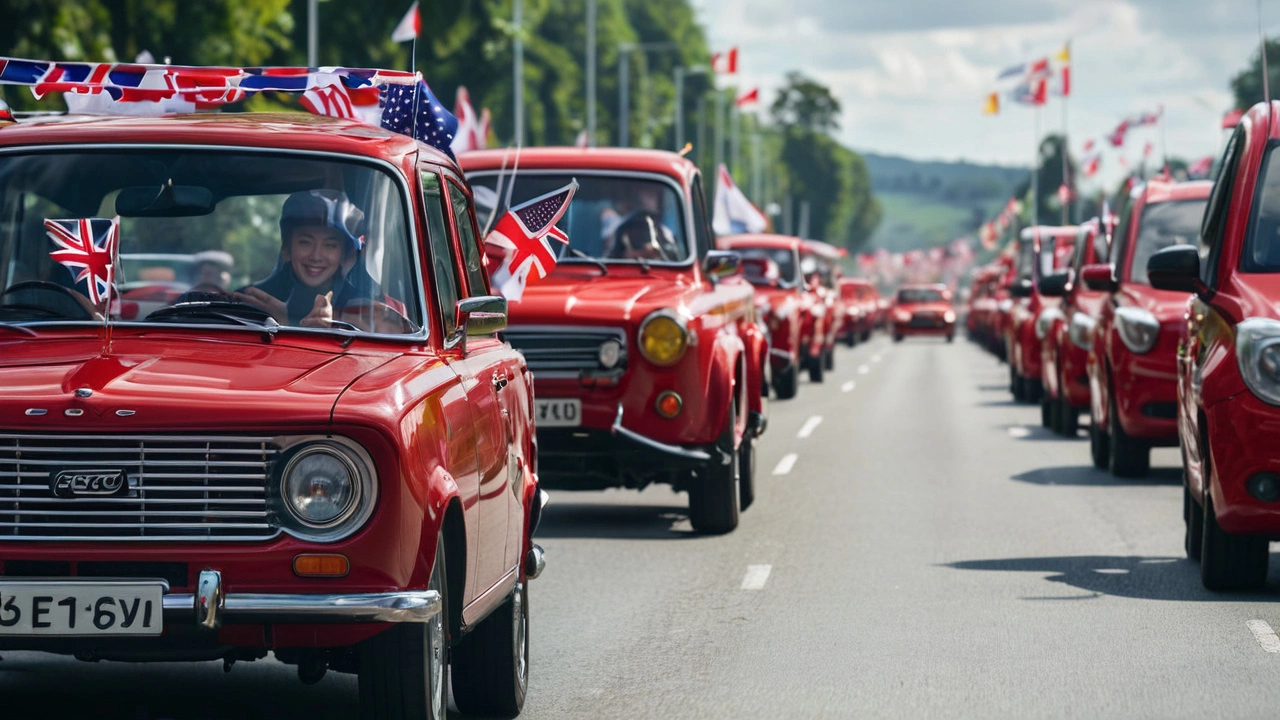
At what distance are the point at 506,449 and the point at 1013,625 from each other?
9.53 feet

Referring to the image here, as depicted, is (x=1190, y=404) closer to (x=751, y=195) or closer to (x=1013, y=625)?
(x=1013, y=625)

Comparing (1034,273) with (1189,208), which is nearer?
(1189,208)

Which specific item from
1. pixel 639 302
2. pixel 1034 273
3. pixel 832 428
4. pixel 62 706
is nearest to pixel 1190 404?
pixel 639 302

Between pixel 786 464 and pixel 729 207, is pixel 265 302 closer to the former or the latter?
pixel 786 464

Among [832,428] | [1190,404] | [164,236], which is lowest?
[832,428]

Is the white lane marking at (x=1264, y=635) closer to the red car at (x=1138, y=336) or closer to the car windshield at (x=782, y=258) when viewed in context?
the red car at (x=1138, y=336)

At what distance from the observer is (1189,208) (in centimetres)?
1697

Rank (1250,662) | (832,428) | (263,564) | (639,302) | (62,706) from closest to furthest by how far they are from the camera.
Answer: (263,564)
(62,706)
(1250,662)
(639,302)
(832,428)

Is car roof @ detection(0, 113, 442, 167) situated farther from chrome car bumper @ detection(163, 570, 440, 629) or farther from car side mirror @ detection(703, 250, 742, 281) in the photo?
car side mirror @ detection(703, 250, 742, 281)

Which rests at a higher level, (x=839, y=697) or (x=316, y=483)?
(x=316, y=483)

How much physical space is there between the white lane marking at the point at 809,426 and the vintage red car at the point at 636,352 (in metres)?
8.10

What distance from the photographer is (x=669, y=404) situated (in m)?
12.5

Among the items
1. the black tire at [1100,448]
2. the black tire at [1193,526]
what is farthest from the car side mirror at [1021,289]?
the black tire at [1193,526]

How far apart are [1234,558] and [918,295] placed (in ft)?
217
